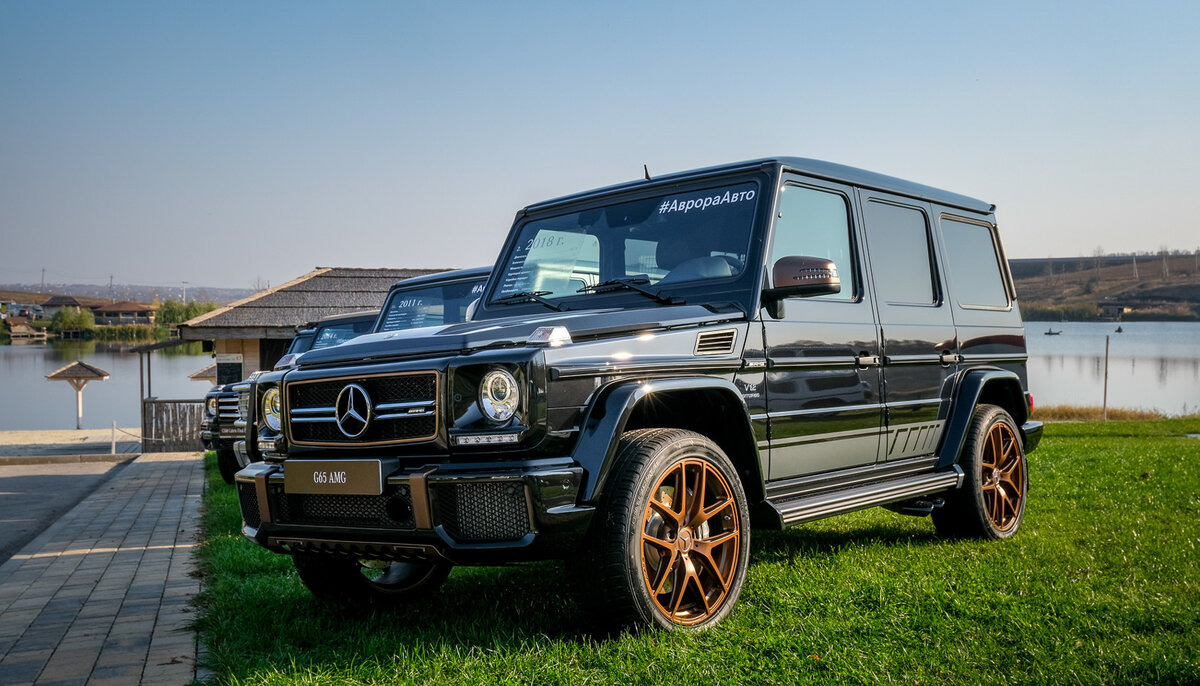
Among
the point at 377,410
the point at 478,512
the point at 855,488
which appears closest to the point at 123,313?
the point at 855,488

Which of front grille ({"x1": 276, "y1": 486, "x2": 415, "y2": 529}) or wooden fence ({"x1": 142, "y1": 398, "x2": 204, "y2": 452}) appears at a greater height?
front grille ({"x1": 276, "y1": 486, "x2": 415, "y2": 529})

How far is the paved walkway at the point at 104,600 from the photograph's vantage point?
4.34 m

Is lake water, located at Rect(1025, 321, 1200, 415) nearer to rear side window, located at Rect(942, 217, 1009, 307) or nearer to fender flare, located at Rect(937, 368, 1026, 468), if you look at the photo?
rear side window, located at Rect(942, 217, 1009, 307)

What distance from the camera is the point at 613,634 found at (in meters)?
3.87

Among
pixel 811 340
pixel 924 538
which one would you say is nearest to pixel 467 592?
pixel 811 340

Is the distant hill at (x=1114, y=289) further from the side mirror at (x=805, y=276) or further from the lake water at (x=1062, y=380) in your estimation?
the side mirror at (x=805, y=276)

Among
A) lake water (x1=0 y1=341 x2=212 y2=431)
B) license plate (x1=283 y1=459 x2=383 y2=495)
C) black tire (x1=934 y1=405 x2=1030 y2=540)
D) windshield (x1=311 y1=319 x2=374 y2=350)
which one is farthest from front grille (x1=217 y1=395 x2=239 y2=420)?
lake water (x1=0 y1=341 x2=212 y2=431)

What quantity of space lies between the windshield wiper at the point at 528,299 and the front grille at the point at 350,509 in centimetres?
156

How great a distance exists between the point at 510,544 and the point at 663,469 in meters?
0.71

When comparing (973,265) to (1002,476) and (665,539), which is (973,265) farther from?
(665,539)

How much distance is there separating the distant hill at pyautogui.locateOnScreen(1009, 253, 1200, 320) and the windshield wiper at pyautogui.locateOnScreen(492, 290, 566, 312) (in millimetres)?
85040

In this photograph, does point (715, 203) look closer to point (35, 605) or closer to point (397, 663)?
point (397, 663)

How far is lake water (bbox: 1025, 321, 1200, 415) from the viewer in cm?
4803

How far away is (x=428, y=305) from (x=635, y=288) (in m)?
4.63
